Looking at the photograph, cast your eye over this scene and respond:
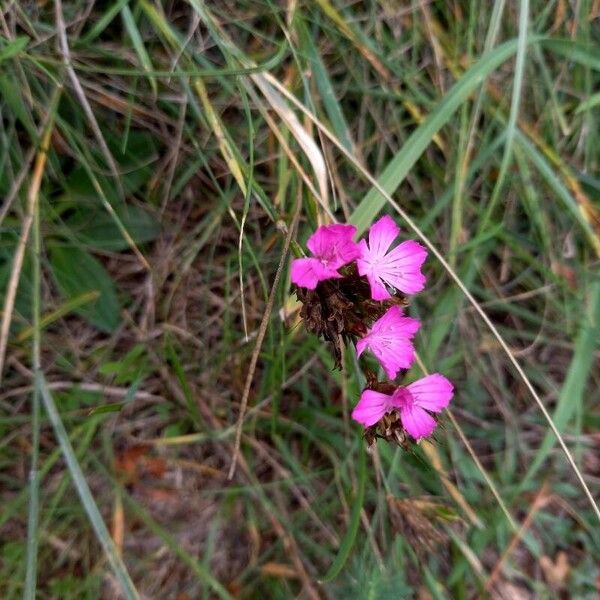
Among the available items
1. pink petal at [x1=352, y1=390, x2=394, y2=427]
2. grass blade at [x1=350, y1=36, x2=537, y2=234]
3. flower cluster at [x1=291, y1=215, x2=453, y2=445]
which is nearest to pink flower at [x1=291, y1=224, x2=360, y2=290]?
flower cluster at [x1=291, y1=215, x2=453, y2=445]

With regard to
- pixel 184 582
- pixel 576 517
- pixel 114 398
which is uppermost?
pixel 114 398

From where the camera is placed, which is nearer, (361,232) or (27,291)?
(361,232)

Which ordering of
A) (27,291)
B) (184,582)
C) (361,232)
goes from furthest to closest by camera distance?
(184,582)
(27,291)
(361,232)

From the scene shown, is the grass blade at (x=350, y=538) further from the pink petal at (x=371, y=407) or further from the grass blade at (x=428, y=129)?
the grass blade at (x=428, y=129)

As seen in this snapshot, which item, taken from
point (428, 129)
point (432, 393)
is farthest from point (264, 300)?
A: point (432, 393)

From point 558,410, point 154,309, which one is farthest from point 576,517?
point 154,309

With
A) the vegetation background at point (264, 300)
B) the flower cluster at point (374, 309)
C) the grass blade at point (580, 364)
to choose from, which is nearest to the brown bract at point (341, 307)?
the flower cluster at point (374, 309)

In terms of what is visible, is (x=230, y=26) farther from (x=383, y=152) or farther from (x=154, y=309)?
(x=154, y=309)
